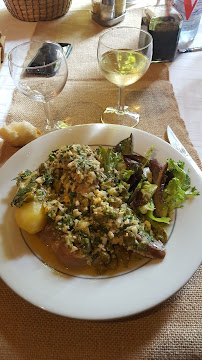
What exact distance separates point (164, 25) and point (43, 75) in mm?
821

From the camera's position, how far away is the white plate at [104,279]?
0.86m

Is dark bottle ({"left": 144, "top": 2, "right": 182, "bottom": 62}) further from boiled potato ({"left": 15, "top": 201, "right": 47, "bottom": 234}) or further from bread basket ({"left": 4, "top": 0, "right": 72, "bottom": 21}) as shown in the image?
boiled potato ({"left": 15, "top": 201, "right": 47, "bottom": 234})

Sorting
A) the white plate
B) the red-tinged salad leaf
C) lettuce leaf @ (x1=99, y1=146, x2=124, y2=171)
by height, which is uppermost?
lettuce leaf @ (x1=99, y1=146, x2=124, y2=171)

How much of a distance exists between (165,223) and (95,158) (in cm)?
35

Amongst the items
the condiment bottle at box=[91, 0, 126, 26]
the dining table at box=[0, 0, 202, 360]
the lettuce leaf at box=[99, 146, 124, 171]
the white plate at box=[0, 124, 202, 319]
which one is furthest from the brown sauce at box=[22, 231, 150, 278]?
the condiment bottle at box=[91, 0, 126, 26]

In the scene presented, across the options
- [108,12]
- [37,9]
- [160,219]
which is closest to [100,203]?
[160,219]

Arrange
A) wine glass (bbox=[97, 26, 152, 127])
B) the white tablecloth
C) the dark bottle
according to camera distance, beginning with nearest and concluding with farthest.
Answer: wine glass (bbox=[97, 26, 152, 127]), the white tablecloth, the dark bottle

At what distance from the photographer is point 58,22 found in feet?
7.67

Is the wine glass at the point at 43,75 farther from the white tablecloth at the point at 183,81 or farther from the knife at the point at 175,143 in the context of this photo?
the knife at the point at 175,143

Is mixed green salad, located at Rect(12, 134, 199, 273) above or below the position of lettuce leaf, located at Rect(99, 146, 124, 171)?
below

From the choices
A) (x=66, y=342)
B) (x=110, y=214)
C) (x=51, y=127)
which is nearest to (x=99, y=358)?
(x=66, y=342)

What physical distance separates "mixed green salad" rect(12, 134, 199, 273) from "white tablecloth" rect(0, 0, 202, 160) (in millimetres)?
412

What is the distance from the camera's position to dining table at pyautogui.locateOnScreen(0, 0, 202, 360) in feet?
2.93

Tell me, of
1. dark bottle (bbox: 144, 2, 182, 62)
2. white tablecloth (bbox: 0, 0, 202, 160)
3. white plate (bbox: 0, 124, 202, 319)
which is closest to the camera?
white plate (bbox: 0, 124, 202, 319)
